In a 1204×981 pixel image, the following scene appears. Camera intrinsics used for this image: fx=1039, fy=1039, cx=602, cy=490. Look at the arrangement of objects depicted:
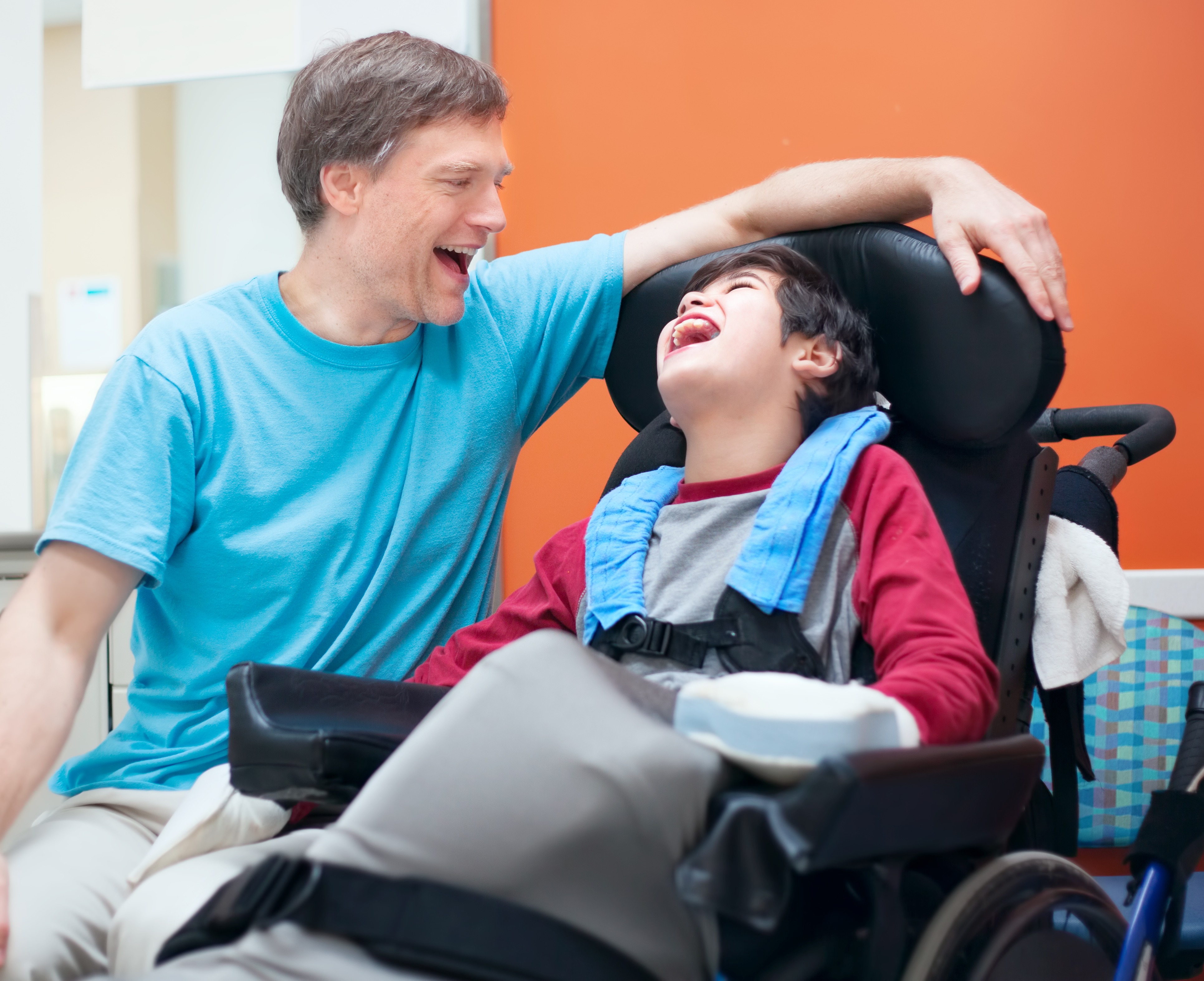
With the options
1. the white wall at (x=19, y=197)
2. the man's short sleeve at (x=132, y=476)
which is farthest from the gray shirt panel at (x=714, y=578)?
the white wall at (x=19, y=197)

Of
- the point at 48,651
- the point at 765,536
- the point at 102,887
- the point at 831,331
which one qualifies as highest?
the point at 831,331

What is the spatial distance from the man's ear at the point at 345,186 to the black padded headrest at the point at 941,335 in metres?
0.43

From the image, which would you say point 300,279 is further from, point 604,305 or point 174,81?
point 174,81

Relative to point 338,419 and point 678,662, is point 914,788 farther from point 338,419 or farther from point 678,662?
point 338,419

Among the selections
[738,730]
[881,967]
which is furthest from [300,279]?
[881,967]

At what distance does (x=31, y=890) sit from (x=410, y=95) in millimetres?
945

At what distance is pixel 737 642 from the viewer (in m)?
0.98

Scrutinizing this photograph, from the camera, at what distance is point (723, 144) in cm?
201

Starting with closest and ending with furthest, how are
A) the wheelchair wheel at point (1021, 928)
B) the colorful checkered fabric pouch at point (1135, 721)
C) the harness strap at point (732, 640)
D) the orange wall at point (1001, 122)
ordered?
the wheelchair wheel at point (1021, 928) → the harness strap at point (732, 640) → the colorful checkered fabric pouch at point (1135, 721) → the orange wall at point (1001, 122)

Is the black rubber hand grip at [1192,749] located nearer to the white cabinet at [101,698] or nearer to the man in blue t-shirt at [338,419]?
the man in blue t-shirt at [338,419]

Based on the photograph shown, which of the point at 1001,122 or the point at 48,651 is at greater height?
the point at 1001,122

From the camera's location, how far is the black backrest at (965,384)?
100cm

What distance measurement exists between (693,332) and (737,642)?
0.38 meters

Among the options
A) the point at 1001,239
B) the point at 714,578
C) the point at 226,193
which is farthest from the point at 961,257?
the point at 226,193
